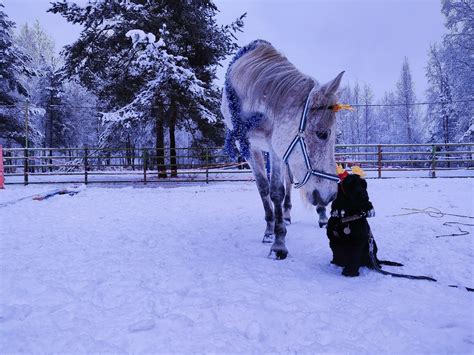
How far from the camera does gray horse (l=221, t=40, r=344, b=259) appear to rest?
2811 millimetres

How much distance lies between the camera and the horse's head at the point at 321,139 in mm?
2777

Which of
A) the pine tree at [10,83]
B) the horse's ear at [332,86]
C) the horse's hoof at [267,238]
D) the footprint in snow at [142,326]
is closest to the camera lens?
the footprint in snow at [142,326]

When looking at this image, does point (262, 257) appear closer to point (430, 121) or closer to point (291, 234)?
point (291, 234)

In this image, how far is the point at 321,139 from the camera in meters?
2.83

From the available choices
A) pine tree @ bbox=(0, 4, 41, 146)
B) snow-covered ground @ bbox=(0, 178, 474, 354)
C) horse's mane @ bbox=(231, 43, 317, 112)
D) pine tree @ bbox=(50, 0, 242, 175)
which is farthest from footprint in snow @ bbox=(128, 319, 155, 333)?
pine tree @ bbox=(0, 4, 41, 146)

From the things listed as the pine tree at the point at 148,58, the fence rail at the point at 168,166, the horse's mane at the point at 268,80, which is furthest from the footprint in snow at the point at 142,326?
the pine tree at the point at 148,58

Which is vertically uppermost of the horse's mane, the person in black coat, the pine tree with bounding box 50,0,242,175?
the pine tree with bounding box 50,0,242,175

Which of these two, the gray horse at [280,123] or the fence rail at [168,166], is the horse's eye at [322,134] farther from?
the fence rail at [168,166]

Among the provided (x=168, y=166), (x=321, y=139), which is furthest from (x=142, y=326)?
(x=168, y=166)

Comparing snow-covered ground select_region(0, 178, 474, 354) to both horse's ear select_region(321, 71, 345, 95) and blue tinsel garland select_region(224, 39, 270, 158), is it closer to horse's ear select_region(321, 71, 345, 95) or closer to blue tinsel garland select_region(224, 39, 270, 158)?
blue tinsel garland select_region(224, 39, 270, 158)

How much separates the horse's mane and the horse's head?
0.19 m

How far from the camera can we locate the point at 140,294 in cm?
238

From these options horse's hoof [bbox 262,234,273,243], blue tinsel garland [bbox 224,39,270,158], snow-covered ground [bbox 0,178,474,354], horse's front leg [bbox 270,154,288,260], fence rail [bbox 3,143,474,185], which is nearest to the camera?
snow-covered ground [bbox 0,178,474,354]

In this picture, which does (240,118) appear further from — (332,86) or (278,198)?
(332,86)
